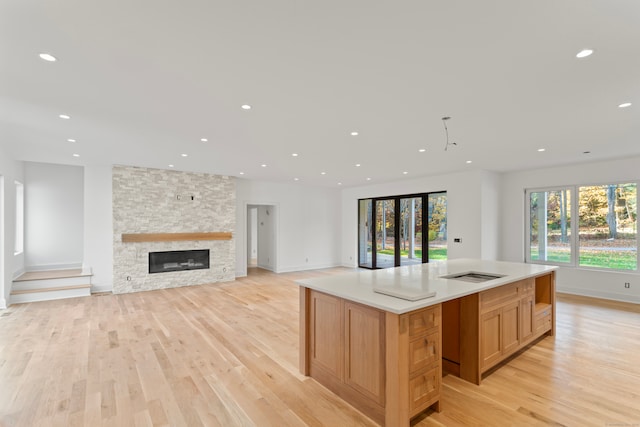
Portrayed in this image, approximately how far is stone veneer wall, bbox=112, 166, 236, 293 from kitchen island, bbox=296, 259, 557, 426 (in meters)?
5.20

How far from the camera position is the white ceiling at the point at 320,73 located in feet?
5.64

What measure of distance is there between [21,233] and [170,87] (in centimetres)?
739

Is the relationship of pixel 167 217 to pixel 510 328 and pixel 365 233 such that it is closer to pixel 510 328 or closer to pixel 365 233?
pixel 365 233

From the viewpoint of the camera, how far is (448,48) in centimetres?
204

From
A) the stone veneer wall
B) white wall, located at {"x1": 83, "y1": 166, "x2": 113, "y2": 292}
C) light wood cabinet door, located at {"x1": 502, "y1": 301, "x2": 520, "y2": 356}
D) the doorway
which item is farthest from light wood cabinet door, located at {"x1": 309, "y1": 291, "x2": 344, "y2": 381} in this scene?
the doorway

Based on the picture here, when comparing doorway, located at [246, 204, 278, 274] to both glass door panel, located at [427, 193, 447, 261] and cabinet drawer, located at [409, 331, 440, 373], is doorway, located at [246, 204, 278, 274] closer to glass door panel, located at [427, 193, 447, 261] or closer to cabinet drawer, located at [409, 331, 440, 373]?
glass door panel, located at [427, 193, 447, 261]

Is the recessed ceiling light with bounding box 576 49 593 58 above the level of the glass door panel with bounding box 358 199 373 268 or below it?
above

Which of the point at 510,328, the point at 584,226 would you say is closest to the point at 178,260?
the point at 510,328

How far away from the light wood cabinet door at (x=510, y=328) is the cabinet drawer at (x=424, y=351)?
1156 mm

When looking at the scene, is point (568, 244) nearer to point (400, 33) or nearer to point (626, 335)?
point (626, 335)

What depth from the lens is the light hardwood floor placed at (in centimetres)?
229

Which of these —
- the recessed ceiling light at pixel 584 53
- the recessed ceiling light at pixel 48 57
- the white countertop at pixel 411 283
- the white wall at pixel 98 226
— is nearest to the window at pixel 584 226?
the white countertop at pixel 411 283

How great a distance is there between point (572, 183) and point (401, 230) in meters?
3.83

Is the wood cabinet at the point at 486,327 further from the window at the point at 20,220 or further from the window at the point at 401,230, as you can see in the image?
the window at the point at 20,220
